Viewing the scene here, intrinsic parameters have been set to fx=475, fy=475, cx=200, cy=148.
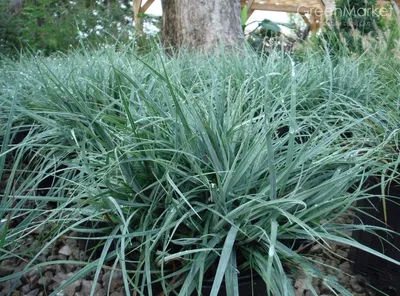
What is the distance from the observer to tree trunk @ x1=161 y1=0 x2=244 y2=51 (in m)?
4.10

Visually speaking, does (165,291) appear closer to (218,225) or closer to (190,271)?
(190,271)

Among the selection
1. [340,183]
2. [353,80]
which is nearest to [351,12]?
[353,80]

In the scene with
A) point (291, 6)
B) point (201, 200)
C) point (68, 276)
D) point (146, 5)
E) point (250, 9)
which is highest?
point (201, 200)

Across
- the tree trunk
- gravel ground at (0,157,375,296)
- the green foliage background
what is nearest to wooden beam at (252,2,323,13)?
the green foliage background

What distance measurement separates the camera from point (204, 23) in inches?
161

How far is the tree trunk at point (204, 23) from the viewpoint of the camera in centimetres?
410

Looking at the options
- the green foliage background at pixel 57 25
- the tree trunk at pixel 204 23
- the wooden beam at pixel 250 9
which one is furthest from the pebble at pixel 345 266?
the wooden beam at pixel 250 9

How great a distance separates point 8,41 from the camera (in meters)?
6.05

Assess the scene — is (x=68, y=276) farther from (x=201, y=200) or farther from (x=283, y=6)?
(x=283, y=6)

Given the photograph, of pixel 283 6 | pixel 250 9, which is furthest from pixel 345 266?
pixel 283 6

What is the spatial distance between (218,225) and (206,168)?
20 centimetres

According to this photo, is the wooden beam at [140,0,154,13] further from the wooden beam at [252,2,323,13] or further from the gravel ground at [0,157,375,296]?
the gravel ground at [0,157,375,296]

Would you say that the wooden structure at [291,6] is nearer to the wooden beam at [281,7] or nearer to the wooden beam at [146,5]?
the wooden beam at [281,7]

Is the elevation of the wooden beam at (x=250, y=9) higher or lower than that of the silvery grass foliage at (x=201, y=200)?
lower
